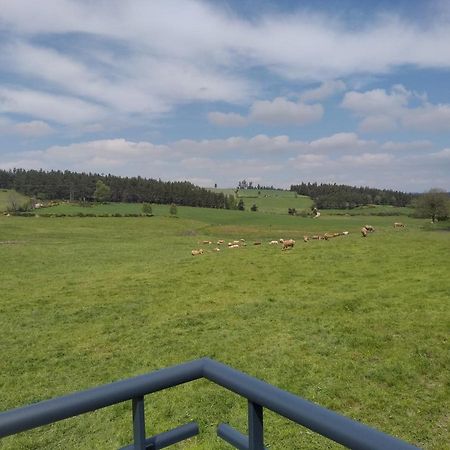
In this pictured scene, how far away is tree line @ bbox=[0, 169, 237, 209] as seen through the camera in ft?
587

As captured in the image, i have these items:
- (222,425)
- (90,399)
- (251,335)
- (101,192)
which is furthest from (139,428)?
(101,192)

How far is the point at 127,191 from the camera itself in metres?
184

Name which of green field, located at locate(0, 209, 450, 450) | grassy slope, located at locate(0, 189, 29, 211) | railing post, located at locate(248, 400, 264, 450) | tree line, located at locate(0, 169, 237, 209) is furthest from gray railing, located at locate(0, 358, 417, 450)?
tree line, located at locate(0, 169, 237, 209)

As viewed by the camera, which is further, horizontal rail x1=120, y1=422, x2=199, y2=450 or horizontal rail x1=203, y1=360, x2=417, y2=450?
horizontal rail x1=120, y1=422, x2=199, y2=450

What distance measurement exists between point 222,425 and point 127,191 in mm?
186279

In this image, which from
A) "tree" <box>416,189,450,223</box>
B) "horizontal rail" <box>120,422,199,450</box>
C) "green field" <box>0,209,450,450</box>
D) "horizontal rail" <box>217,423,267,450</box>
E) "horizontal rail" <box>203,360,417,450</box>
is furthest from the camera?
"tree" <box>416,189,450,223</box>

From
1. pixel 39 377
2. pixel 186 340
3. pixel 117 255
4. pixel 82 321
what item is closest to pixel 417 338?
pixel 186 340

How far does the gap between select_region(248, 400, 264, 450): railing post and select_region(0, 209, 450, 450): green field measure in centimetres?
590

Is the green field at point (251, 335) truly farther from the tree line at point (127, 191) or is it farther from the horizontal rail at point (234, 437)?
the tree line at point (127, 191)

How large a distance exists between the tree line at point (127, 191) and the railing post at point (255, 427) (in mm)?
175331

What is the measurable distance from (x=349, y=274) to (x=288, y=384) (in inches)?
476

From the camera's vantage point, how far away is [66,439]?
31.2ft

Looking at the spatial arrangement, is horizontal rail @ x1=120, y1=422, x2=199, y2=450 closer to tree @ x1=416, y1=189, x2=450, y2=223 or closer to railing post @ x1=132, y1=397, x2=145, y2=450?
railing post @ x1=132, y1=397, x2=145, y2=450

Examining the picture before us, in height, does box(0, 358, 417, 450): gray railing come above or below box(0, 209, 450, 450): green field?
above
